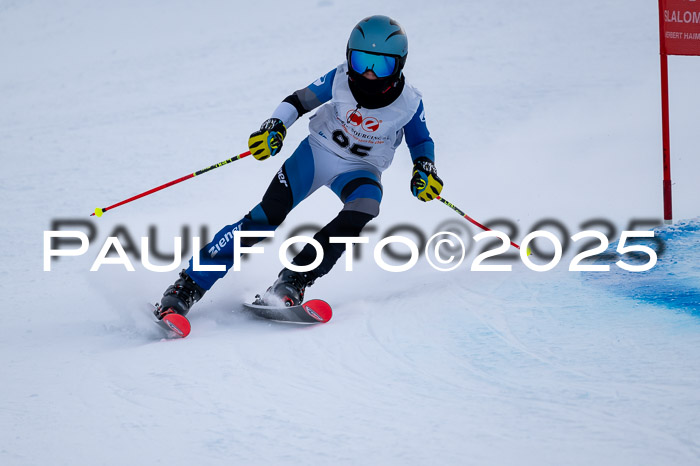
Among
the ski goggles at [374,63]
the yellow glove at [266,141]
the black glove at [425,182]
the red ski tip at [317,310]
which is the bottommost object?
the red ski tip at [317,310]

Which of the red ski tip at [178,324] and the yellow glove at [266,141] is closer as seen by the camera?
the red ski tip at [178,324]

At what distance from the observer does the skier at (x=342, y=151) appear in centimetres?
324

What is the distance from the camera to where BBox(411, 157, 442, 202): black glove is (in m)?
3.49

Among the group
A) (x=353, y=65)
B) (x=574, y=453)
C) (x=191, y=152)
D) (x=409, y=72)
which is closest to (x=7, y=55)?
(x=191, y=152)

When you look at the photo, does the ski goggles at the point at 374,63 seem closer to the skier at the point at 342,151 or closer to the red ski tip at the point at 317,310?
the skier at the point at 342,151

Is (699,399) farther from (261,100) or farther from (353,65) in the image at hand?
(261,100)

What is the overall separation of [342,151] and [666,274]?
1.74 meters

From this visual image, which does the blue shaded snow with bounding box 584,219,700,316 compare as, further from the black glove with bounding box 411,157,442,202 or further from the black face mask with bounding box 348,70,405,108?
the black face mask with bounding box 348,70,405,108

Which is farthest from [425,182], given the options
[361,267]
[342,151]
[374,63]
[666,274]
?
[666,274]

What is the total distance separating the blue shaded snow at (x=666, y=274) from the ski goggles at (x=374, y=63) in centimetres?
146

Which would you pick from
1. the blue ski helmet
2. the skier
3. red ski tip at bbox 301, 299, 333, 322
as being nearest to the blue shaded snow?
the skier

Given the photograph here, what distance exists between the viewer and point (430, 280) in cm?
391

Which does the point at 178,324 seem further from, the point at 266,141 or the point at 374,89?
the point at 374,89

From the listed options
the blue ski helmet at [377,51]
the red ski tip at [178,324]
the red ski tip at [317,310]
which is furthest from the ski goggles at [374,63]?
the red ski tip at [178,324]
